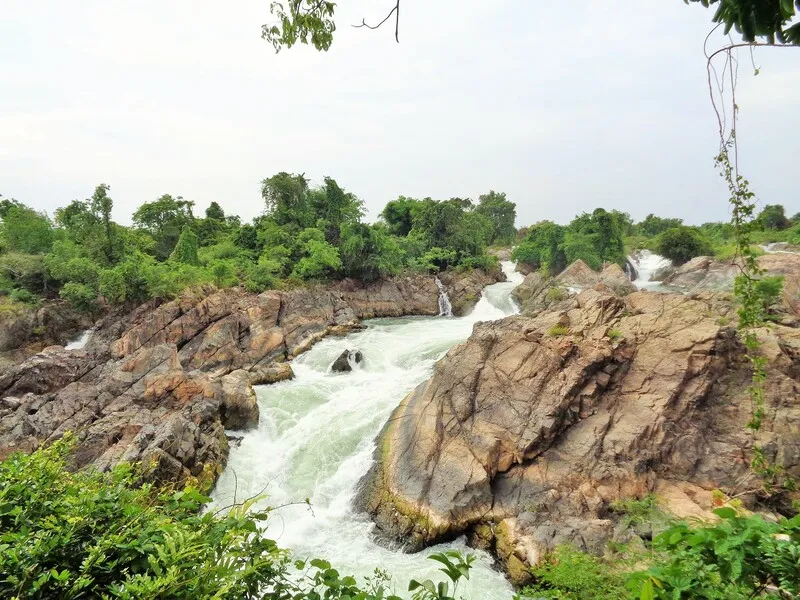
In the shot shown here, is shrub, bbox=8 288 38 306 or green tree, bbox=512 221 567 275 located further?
green tree, bbox=512 221 567 275

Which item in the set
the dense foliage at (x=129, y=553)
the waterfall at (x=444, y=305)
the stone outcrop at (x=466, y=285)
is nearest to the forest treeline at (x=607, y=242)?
the stone outcrop at (x=466, y=285)

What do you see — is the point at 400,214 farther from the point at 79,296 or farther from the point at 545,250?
the point at 79,296

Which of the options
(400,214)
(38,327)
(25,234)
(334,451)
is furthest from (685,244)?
(25,234)

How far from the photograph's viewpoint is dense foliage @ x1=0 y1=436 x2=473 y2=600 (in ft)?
6.59

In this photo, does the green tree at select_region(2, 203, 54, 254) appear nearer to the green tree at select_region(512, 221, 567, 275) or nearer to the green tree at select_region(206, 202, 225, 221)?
the green tree at select_region(206, 202, 225, 221)

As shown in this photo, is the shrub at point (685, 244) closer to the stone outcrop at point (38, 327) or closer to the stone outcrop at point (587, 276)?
the stone outcrop at point (587, 276)

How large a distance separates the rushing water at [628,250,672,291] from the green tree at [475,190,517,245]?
21614mm

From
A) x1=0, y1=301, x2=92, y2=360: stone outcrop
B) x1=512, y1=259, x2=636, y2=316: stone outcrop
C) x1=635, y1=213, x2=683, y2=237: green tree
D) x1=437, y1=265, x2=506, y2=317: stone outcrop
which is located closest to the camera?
x1=0, y1=301, x2=92, y2=360: stone outcrop

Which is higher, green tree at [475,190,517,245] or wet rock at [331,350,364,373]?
green tree at [475,190,517,245]

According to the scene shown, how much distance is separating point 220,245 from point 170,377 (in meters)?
17.4

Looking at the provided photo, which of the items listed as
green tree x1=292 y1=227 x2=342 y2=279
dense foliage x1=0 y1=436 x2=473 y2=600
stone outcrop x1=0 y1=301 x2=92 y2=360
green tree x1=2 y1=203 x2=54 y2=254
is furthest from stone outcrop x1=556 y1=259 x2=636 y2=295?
green tree x1=2 y1=203 x2=54 y2=254

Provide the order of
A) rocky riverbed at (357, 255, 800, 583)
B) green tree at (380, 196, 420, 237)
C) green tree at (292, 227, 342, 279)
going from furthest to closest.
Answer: green tree at (380, 196, 420, 237), green tree at (292, 227, 342, 279), rocky riverbed at (357, 255, 800, 583)

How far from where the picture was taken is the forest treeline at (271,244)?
71.7 feet

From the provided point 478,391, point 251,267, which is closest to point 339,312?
point 251,267
